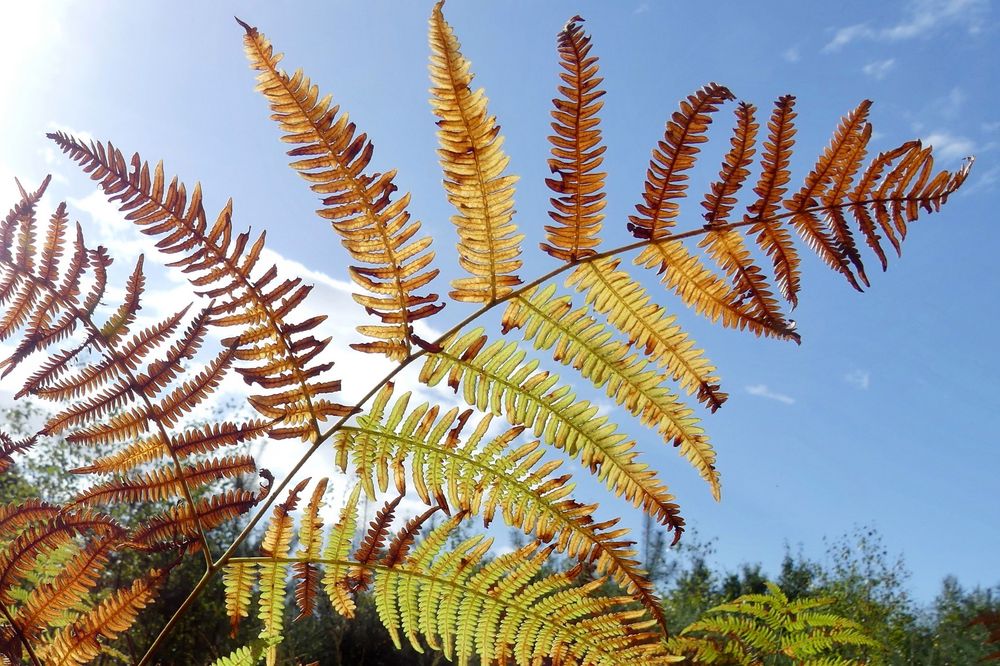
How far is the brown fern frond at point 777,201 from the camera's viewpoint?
82 centimetres

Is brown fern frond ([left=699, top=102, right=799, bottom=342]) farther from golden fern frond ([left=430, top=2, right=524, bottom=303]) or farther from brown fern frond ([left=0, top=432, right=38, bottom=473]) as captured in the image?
brown fern frond ([left=0, top=432, right=38, bottom=473])

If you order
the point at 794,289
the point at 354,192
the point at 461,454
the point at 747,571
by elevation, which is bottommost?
the point at 461,454

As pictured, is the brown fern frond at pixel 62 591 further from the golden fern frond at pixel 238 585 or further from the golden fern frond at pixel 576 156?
the golden fern frond at pixel 576 156

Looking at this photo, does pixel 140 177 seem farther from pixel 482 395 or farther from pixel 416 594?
pixel 416 594

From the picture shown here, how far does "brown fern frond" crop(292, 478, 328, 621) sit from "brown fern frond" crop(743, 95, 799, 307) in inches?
22.0

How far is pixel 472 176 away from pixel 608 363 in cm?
25

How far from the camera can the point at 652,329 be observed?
2.89 ft

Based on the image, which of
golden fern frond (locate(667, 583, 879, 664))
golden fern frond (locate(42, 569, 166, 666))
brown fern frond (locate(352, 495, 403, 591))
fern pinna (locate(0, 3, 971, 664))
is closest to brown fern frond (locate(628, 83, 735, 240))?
fern pinna (locate(0, 3, 971, 664))

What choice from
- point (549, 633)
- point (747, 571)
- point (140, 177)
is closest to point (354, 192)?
point (140, 177)

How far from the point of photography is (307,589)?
3.10ft

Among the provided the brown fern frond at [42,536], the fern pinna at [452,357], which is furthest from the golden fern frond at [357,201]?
the brown fern frond at [42,536]

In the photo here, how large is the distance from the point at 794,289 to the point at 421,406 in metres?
0.44

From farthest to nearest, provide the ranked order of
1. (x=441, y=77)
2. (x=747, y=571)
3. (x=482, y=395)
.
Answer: (x=747, y=571), (x=482, y=395), (x=441, y=77)

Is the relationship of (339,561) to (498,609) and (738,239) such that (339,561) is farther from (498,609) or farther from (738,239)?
(738,239)
